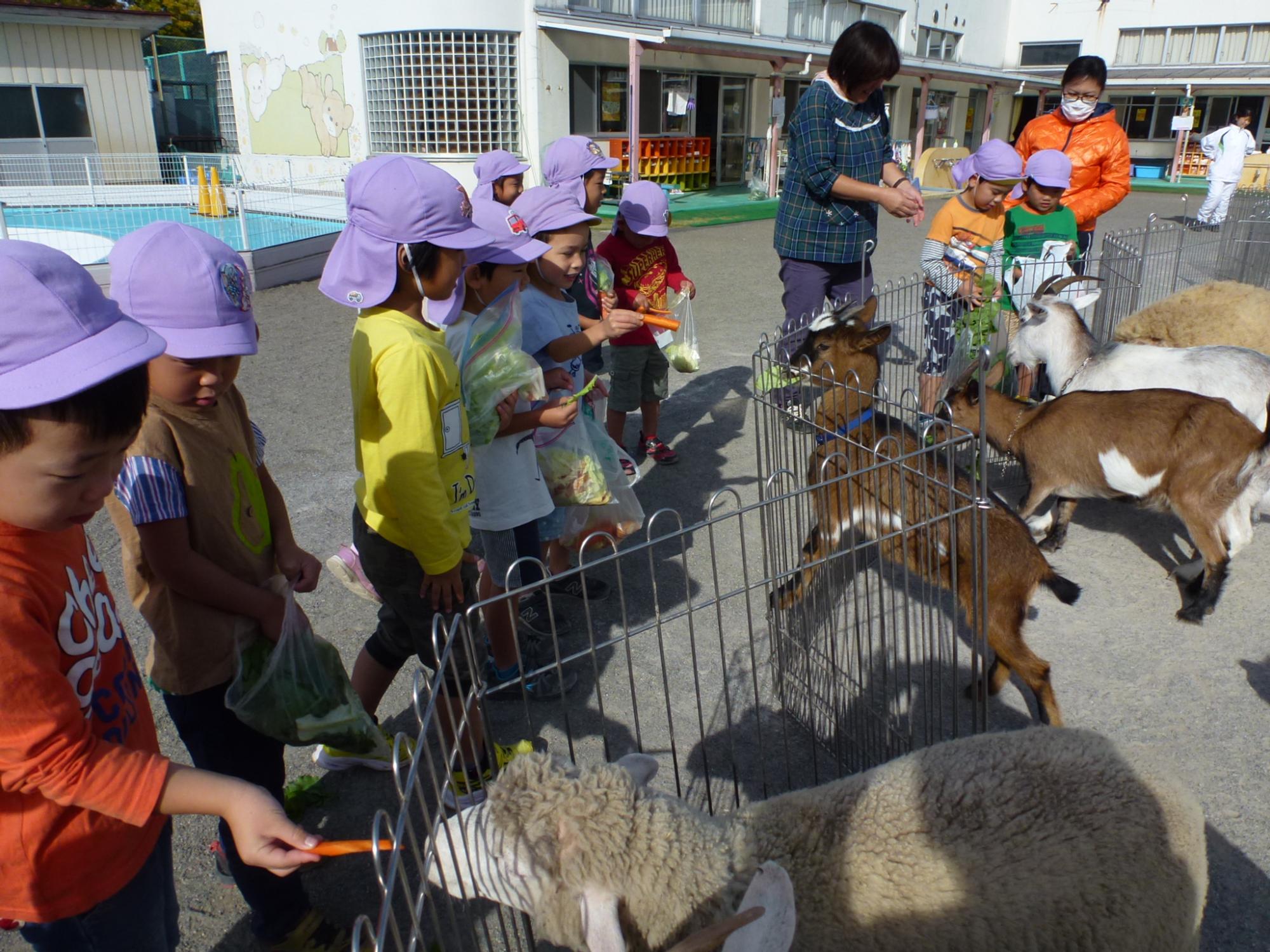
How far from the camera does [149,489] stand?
1.91 m

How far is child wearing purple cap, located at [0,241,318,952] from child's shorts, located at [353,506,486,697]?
1017 millimetres

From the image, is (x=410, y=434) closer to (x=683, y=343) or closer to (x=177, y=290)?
(x=177, y=290)

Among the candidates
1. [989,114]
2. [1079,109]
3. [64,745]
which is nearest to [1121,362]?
[1079,109]

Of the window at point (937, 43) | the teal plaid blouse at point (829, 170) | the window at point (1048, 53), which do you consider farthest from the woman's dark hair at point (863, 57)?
the window at point (1048, 53)

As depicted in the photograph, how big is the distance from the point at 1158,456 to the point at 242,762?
158 inches

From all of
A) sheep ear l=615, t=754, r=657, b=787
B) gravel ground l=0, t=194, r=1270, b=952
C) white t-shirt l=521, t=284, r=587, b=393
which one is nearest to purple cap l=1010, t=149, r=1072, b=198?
gravel ground l=0, t=194, r=1270, b=952

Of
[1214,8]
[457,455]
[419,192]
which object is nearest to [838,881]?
[457,455]

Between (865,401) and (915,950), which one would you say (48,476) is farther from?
(865,401)

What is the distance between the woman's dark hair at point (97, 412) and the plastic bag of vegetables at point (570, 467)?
2169mm

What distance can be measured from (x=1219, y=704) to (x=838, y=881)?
2321mm

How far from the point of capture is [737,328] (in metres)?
9.18

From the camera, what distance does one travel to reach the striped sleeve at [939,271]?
17.8 ft

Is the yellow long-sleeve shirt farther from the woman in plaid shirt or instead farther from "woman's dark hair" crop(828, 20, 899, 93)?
"woman's dark hair" crop(828, 20, 899, 93)

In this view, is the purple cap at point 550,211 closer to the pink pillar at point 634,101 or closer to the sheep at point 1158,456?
the sheep at point 1158,456
